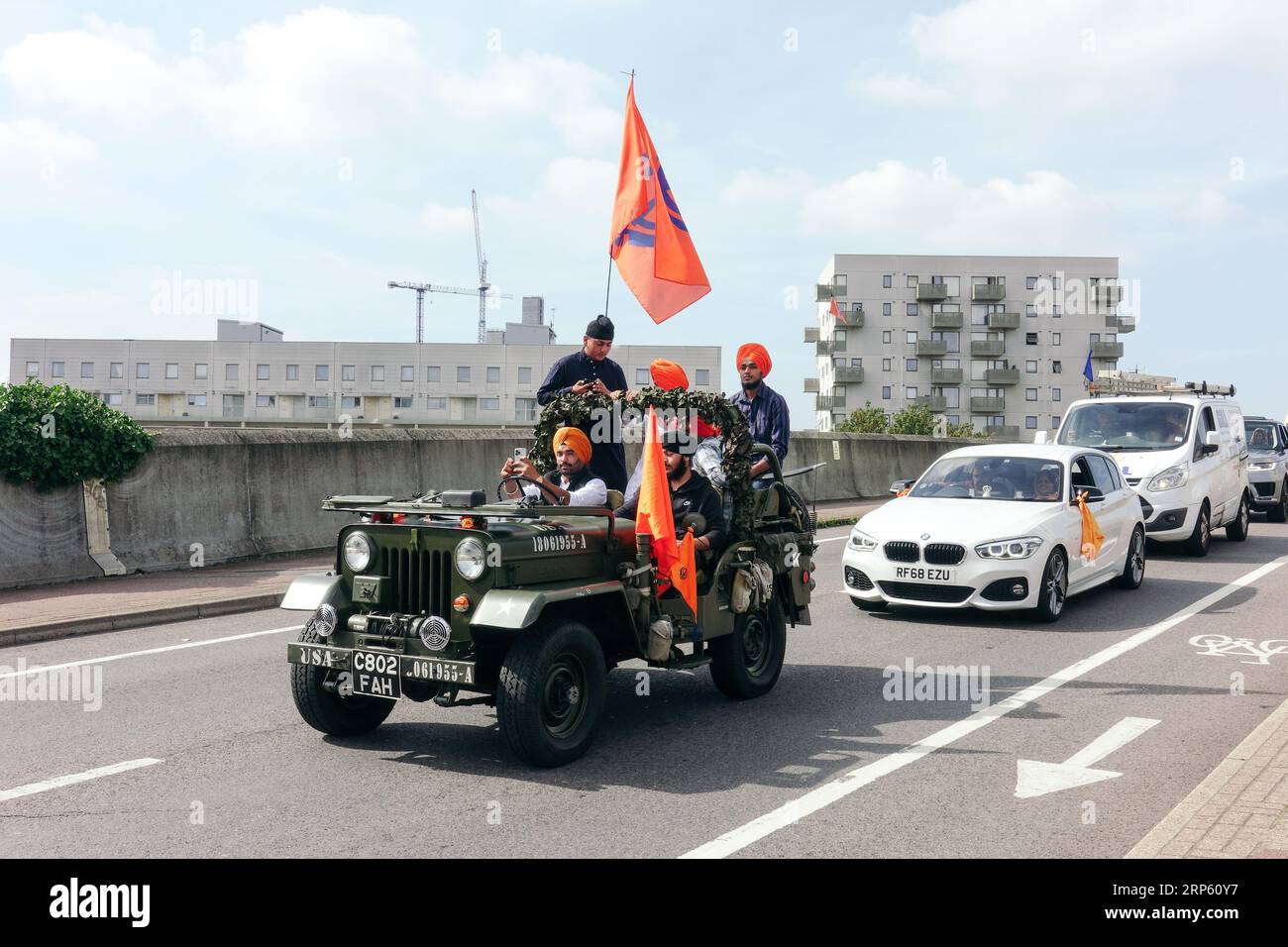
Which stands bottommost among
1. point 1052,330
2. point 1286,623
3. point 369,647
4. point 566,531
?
point 1286,623

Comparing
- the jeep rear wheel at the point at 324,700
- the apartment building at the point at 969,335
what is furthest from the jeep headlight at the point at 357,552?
the apartment building at the point at 969,335

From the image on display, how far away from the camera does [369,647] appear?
19.4 ft

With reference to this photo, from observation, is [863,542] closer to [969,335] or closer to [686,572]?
[686,572]

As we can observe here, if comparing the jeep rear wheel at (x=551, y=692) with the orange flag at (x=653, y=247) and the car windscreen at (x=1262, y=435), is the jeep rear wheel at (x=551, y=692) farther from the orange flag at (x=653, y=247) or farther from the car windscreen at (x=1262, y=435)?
the car windscreen at (x=1262, y=435)

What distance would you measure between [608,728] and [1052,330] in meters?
111

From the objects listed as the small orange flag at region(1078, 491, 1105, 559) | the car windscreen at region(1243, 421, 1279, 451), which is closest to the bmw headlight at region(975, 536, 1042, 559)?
the small orange flag at region(1078, 491, 1105, 559)

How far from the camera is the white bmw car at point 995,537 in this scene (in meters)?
10.2

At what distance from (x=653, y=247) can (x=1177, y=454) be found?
9001 millimetres

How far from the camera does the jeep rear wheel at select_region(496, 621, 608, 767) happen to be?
5660 millimetres

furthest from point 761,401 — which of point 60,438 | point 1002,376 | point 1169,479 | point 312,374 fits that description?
point 312,374

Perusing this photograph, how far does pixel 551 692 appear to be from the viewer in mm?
5941
